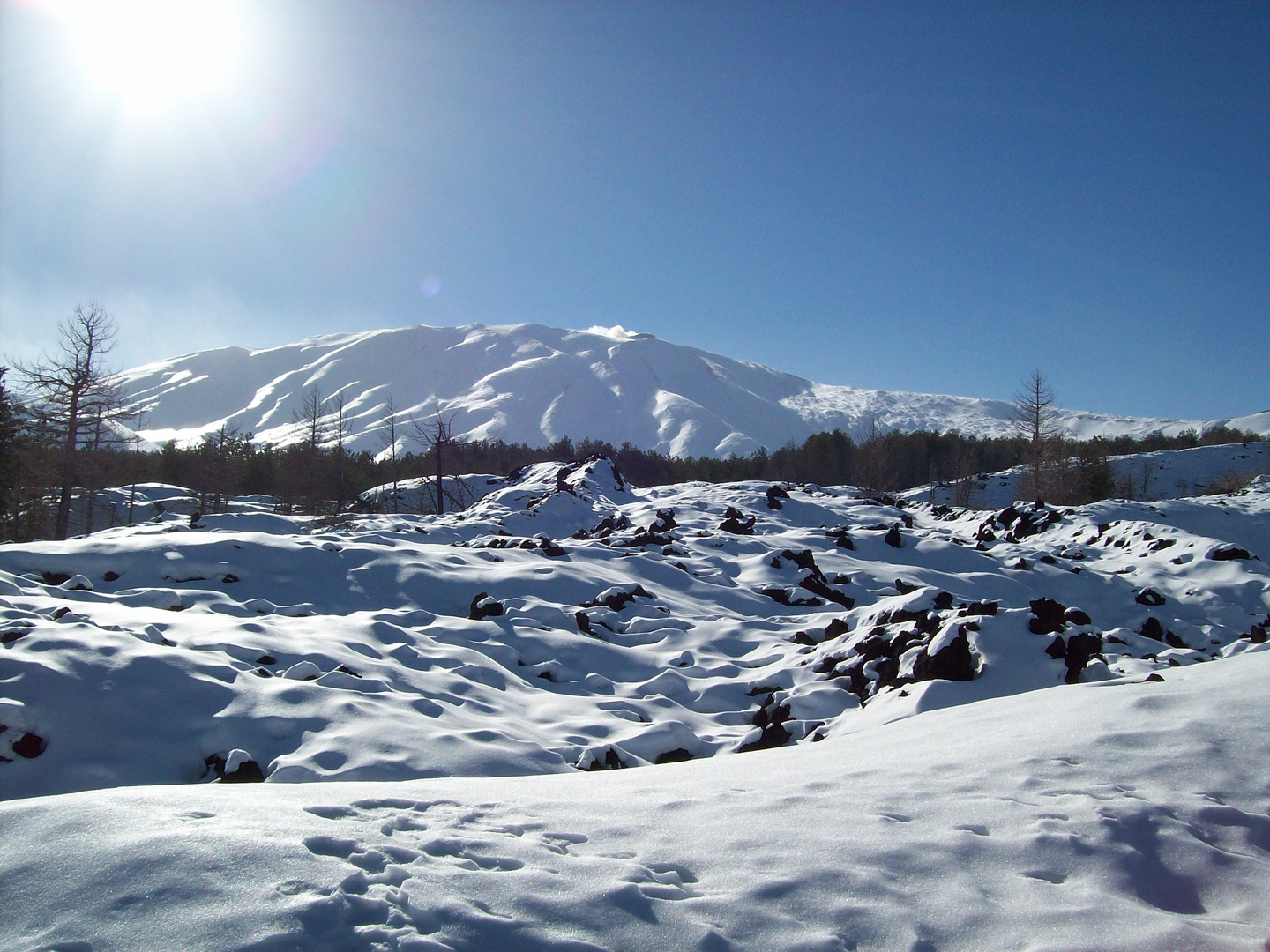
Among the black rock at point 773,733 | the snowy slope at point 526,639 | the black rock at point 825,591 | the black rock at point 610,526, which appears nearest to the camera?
the snowy slope at point 526,639

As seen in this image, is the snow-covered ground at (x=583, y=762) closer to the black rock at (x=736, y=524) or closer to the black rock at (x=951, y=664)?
the black rock at (x=951, y=664)

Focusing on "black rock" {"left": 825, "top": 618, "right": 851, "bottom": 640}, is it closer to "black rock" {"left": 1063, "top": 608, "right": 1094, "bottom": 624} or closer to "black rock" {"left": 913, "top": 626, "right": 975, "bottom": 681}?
"black rock" {"left": 1063, "top": 608, "right": 1094, "bottom": 624}

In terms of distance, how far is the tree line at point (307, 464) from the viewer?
2367cm

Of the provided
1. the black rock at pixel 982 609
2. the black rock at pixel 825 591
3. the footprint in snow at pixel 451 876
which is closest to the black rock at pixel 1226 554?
the black rock at pixel 825 591

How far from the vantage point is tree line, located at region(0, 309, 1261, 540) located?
23672mm

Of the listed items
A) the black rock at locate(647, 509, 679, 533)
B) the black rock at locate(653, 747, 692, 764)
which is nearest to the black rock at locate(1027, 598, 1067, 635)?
the black rock at locate(653, 747, 692, 764)

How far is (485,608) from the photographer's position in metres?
10.3

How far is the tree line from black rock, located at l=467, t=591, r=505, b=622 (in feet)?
57.6

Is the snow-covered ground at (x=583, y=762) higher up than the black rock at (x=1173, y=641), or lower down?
higher up

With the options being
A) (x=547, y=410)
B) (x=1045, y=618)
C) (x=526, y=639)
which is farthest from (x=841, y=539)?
(x=547, y=410)

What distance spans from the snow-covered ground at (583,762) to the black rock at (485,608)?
66 millimetres

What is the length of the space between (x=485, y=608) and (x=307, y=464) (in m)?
23.7

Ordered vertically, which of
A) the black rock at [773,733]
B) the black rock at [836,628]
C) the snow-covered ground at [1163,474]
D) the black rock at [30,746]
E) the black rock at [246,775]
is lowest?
the black rock at [773,733]

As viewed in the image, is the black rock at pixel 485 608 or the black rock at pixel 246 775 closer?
the black rock at pixel 246 775
